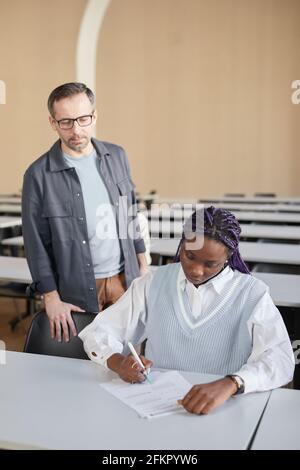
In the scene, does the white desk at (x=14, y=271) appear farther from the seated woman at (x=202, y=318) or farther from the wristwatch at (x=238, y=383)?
the wristwatch at (x=238, y=383)

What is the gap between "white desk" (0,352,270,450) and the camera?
4.51ft

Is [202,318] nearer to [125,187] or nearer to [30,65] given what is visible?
[125,187]

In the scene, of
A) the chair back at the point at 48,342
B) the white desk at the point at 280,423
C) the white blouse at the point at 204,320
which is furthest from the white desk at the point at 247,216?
the white desk at the point at 280,423

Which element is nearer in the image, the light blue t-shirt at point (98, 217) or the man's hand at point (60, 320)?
the man's hand at point (60, 320)

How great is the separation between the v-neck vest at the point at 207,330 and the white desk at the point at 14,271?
1639 mm

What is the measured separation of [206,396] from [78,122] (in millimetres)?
1240

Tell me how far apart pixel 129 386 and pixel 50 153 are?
1148 mm

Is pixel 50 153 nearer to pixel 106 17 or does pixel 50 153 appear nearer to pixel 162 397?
Result: pixel 162 397

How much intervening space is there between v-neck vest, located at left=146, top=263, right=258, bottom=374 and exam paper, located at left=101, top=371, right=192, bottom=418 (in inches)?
3.6

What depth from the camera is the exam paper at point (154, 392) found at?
156 centimetres

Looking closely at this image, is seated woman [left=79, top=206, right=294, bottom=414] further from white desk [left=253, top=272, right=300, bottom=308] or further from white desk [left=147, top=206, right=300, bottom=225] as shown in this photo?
white desk [left=147, top=206, right=300, bottom=225]

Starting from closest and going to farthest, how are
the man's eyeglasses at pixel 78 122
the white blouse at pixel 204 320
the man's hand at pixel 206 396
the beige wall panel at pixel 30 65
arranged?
the man's hand at pixel 206 396 → the white blouse at pixel 204 320 → the man's eyeglasses at pixel 78 122 → the beige wall panel at pixel 30 65

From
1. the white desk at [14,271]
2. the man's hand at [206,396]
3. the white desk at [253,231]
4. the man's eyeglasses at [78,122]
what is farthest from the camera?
the white desk at [253,231]
